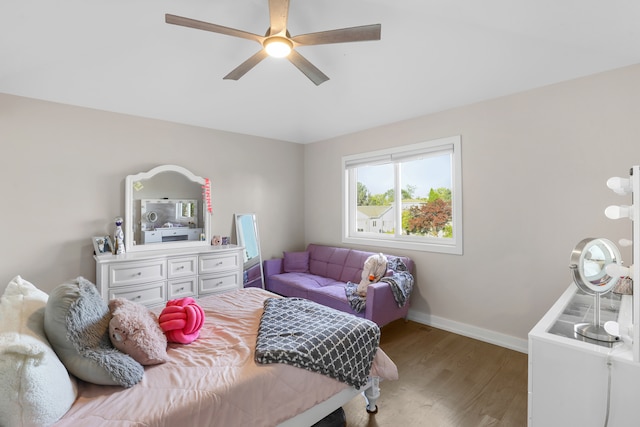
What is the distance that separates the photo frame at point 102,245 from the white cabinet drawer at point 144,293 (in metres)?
0.54

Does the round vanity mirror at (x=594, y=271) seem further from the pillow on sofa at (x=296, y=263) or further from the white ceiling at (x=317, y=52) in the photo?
the pillow on sofa at (x=296, y=263)

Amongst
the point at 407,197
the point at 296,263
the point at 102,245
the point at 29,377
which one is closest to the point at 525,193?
the point at 407,197

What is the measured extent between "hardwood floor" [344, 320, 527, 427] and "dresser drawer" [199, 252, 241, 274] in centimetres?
190

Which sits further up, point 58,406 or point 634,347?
point 634,347

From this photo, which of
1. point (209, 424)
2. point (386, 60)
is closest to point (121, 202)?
point (209, 424)

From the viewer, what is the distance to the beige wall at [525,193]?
2318 millimetres

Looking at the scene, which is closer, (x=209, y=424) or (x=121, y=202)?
(x=209, y=424)

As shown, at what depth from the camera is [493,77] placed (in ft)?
8.54

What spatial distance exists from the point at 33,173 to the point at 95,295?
218 cm

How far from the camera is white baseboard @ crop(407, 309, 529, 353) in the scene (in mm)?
2736

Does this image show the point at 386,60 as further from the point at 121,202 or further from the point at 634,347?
the point at 121,202

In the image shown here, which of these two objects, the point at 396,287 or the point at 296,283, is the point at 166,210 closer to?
the point at 296,283

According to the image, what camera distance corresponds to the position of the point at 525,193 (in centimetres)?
270

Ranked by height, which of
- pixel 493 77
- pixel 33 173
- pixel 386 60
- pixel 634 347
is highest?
pixel 386 60
